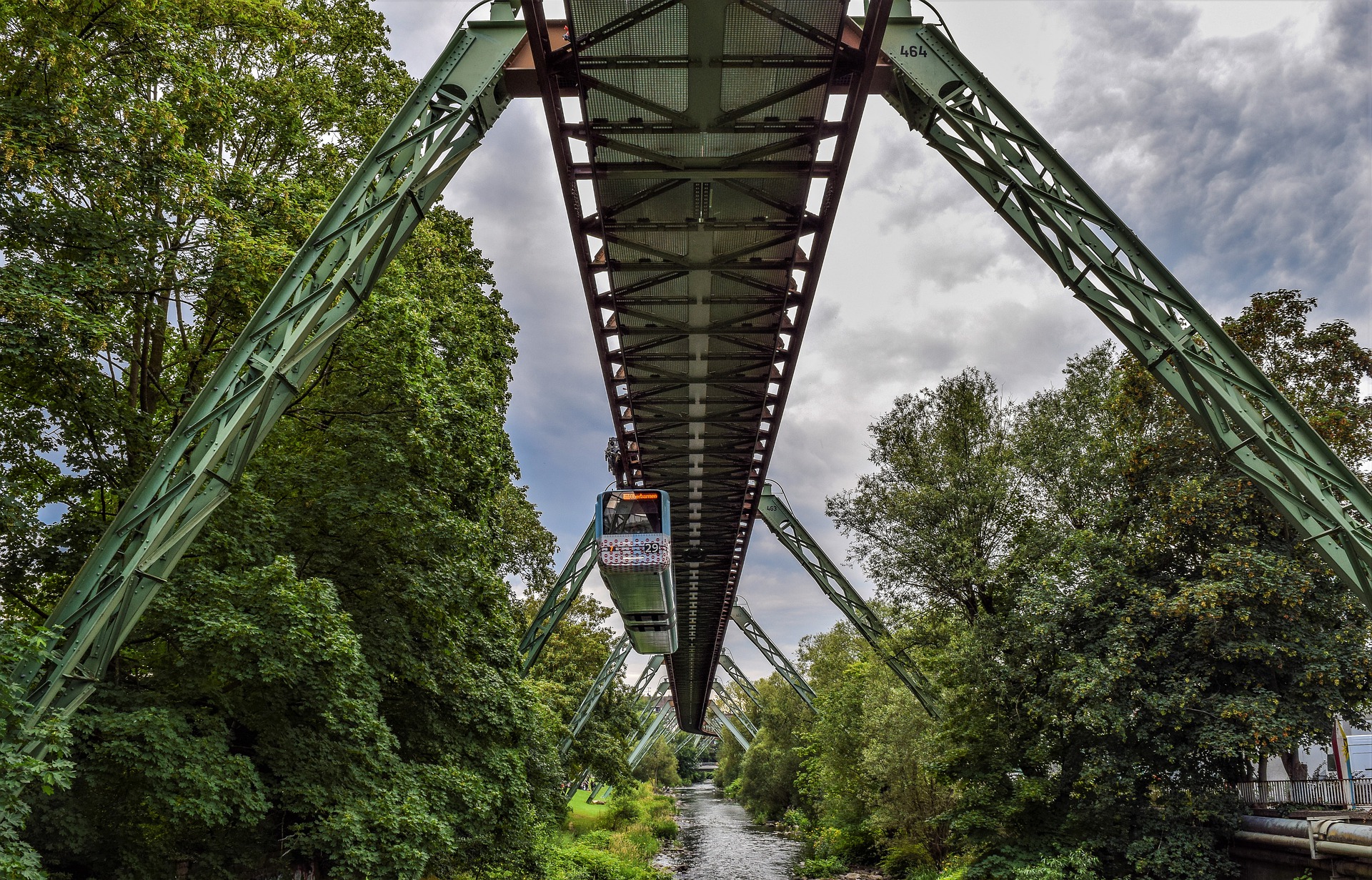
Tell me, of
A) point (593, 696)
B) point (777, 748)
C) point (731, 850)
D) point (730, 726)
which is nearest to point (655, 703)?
point (730, 726)

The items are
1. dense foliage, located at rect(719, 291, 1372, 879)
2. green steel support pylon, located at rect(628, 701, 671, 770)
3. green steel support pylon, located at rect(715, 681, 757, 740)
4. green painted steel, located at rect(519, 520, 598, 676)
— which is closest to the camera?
dense foliage, located at rect(719, 291, 1372, 879)

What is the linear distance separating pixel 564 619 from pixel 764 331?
70.8 ft

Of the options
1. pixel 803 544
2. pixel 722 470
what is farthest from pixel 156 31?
pixel 803 544

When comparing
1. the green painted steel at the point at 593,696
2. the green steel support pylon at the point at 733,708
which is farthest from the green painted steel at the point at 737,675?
the green painted steel at the point at 593,696

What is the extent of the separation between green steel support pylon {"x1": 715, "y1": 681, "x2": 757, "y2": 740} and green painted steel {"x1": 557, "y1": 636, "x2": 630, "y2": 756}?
1512 inches

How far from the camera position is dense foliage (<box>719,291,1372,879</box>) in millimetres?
13578

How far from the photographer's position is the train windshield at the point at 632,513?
1789 cm

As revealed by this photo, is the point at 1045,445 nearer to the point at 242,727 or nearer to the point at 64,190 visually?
the point at 242,727

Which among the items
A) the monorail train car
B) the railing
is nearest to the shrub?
the railing

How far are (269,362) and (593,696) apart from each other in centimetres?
2631

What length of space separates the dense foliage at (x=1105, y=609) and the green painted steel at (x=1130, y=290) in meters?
6.04

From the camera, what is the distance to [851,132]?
357 inches

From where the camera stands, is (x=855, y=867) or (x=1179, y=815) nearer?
(x=1179, y=815)

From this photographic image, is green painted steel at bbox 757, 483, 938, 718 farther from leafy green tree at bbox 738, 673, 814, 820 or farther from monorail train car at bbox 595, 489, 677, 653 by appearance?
leafy green tree at bbox 738, 673, 814, 820
